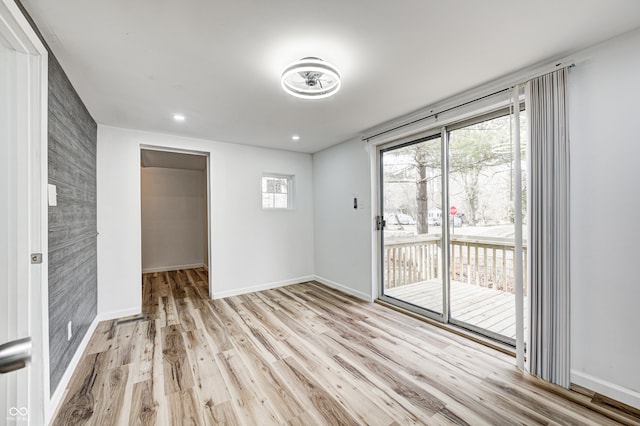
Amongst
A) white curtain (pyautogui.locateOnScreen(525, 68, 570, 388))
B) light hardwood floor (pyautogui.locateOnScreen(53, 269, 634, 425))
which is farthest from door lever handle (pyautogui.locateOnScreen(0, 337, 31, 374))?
white curtain (pyautogui.locateOnScreen(525, 68, 570, 388))

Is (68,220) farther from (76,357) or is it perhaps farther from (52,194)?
(76,357)

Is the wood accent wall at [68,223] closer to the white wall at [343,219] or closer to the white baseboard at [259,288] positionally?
the white baseboard at [259,288]

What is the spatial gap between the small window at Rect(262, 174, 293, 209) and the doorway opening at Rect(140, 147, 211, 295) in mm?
1861

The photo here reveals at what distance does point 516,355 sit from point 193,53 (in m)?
3.31

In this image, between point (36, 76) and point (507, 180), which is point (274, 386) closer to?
point (36, 76)

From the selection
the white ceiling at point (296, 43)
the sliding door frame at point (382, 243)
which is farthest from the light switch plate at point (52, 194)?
the sliding door frame at point (382, 243)

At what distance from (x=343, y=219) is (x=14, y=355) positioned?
377cm

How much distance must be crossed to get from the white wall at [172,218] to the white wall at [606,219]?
6.48m

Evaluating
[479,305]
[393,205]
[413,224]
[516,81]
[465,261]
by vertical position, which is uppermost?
[516,81]

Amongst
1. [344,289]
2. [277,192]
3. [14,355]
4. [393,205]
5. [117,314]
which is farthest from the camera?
[277,192]

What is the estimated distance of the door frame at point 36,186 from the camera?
1.42 m

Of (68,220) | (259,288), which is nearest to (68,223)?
(68,220)

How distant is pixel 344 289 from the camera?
163 inches

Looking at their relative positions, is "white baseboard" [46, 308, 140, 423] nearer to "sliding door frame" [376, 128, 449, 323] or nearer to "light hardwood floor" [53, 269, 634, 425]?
"light hardwood floor" [53, 269, 634, 425]
